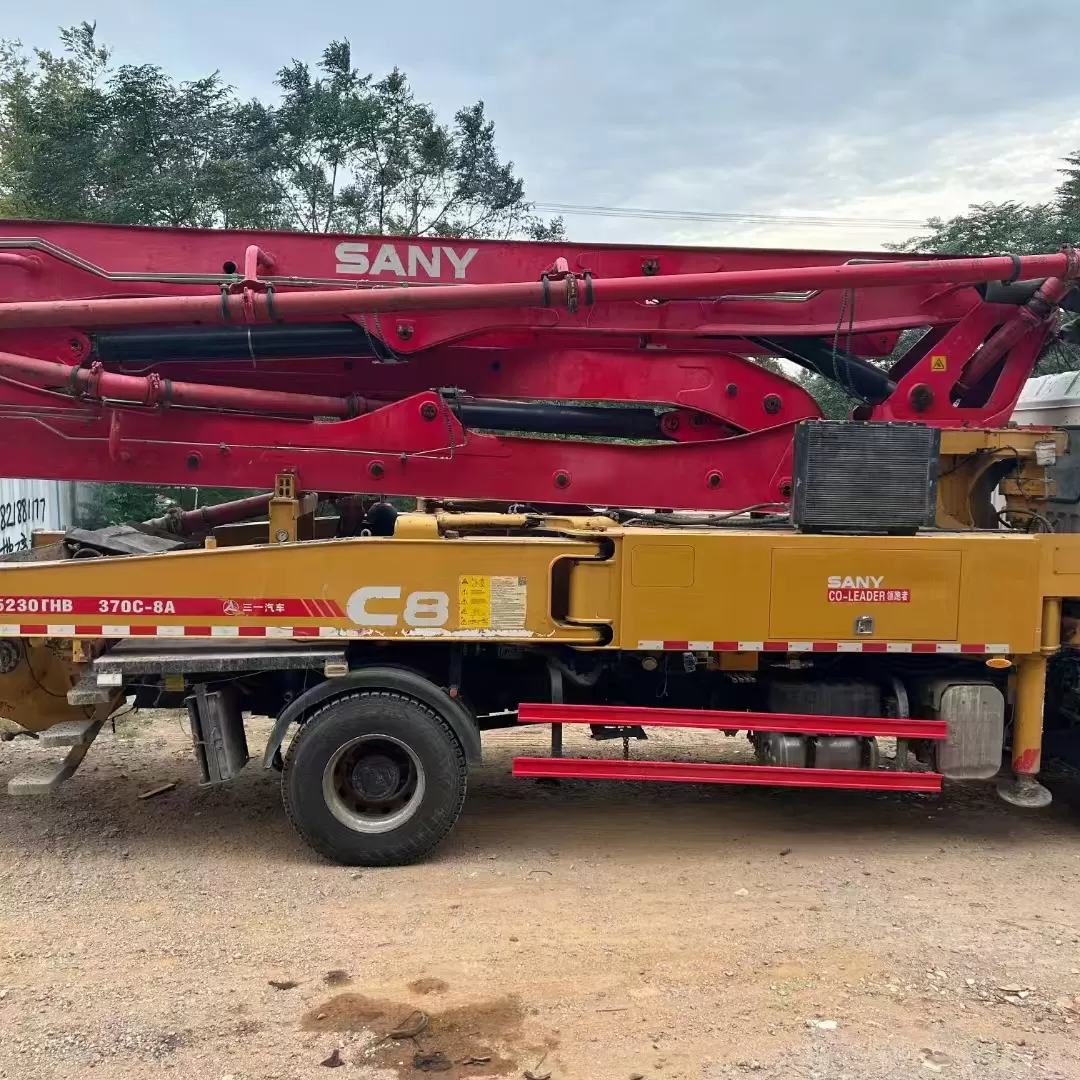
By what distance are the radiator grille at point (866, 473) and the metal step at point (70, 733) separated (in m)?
4.01

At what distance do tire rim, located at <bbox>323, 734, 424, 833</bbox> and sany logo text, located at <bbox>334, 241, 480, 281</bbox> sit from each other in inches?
101

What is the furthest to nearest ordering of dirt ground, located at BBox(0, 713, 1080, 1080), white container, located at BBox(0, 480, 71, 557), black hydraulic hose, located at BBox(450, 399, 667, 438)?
1. white container, located at BBox(0, 480, 71, 557)
2. black hydraulic hose, located at BBox(450, 399, 667, 438)
3. dirt ground, located at BBox(0, 713, 1080, 1080)

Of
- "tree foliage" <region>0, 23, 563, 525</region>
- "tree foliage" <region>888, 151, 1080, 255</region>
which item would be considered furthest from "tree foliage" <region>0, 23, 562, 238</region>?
"tree foliage" <region>888, 151, 1080, 255</region>

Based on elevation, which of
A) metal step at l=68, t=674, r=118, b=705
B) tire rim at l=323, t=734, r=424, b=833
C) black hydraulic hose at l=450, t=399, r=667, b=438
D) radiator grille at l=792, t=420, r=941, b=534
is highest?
black hydraulic hose at l=450, t=399, r=667, b=438

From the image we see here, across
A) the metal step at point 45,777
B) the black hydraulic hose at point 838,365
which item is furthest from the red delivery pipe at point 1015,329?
the metal step at point 45,777

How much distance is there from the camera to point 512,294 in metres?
5.05

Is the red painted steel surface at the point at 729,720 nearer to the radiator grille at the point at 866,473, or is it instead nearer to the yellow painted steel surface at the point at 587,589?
the yellow painted steel surface at the point at 587,589

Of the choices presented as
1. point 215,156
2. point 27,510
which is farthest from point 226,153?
point 27,510

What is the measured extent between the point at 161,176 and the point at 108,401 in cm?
1589

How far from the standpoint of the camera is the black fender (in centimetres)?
490

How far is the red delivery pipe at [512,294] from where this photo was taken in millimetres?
4957

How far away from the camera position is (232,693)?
5176 millimetres

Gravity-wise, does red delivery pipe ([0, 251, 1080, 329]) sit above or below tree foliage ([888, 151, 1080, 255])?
below

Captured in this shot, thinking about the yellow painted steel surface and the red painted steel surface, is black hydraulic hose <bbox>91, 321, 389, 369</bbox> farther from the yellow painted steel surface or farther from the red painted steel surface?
the red painted steel surface
